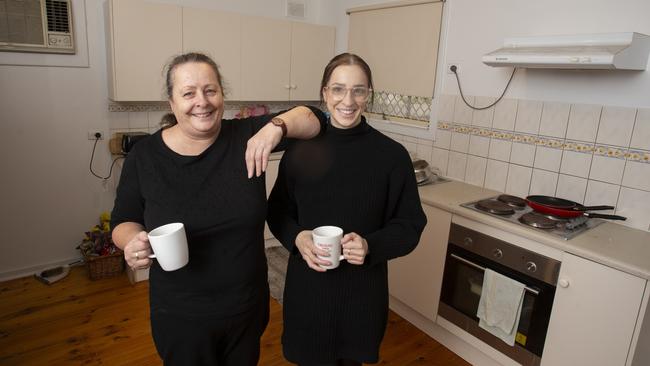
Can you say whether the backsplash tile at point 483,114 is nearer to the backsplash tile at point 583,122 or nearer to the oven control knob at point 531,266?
the backsplash tile at point 583,122

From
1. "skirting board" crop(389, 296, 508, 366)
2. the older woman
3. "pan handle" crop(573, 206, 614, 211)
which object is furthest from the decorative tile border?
the older woman

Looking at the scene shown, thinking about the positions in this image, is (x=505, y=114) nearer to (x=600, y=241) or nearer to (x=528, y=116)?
(x=528, y=116)

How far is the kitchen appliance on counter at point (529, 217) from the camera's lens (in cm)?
197

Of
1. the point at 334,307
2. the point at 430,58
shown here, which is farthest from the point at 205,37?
the point at 334,307

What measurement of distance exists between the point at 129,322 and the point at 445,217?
6.25ft

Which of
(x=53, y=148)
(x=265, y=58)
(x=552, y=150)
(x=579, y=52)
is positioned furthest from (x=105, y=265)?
(x=579, y=52)

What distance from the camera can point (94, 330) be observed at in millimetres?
2453

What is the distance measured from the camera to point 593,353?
179 centimetres

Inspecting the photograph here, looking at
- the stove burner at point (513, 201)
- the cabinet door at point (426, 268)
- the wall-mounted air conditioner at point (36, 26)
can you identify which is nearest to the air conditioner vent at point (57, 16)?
the wall-mounted air conditioner at point (36, 26)

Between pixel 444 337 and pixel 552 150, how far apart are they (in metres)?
1.20

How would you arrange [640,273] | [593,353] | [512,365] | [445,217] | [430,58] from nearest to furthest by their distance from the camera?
[640,273]
[593,353]
[512,365]
[445,217]
[430,58]

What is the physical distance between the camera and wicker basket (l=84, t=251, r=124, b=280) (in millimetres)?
2963

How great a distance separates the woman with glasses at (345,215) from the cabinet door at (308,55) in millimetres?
2453

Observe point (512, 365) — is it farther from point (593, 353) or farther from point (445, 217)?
point (445, 217)
